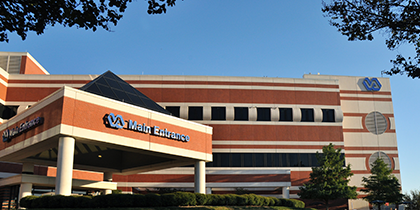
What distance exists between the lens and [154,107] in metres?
29.2

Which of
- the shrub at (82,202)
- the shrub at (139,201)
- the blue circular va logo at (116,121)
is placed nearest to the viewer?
the shrub at (82,202)

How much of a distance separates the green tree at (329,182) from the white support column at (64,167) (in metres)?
26.4

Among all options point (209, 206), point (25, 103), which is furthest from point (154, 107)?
point (25, 103)

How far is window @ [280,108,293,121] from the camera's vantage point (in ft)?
153

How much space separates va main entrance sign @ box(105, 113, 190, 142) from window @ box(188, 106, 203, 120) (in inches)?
658

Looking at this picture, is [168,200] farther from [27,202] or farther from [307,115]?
[307,115]

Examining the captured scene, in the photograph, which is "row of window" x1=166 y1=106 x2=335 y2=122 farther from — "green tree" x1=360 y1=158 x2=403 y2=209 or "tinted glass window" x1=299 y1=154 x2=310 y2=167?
"green tree" x1=360 y1=158 x2=403 y2=209

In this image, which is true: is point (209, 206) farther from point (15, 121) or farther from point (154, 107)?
point (15, 121)

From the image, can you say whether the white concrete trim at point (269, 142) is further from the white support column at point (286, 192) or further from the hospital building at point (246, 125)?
the white support column at point (286, 192)

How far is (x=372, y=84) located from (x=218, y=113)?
21788 millimetres

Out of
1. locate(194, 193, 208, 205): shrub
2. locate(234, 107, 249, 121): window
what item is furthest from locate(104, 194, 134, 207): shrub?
locate(234, 107, 249, 121): window

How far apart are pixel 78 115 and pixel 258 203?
15.5 meters

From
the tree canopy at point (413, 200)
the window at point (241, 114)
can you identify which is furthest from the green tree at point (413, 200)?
the window at point (241, 114)

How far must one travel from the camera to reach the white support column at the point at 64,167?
69.5 feet
